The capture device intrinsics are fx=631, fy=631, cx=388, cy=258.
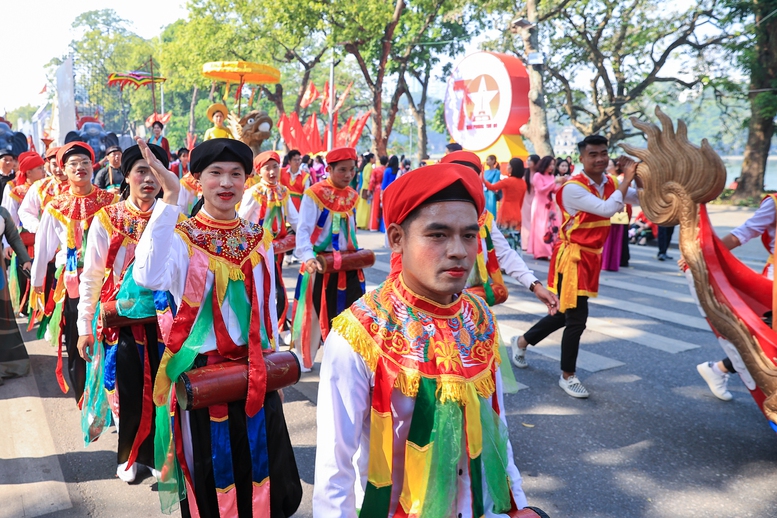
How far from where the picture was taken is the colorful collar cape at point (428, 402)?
1.70 meters

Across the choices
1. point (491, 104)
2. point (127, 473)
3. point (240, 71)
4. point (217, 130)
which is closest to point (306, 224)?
point (127, 473)

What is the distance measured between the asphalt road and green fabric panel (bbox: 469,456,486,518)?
187 centimetres

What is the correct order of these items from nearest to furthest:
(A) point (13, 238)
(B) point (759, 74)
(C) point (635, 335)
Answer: (A) point (13, 238) < (C) point (635, 335) < (B) point (759, 74)

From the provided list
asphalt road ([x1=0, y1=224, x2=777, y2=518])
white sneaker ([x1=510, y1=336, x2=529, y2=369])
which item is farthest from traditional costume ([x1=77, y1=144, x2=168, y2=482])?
white sneaker ([x1=510, y1=336, x2=529, y2=369])

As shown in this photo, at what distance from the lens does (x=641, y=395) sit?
16.5 ft

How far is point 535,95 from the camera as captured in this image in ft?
51.0

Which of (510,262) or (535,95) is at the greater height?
(535,95)

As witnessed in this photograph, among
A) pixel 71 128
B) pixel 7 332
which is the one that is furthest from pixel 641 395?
pixel 71 128

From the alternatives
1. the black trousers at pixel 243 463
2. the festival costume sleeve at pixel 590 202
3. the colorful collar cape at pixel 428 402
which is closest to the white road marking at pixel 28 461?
the black trousers at pixel 243 463

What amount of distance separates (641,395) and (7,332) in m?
5.36

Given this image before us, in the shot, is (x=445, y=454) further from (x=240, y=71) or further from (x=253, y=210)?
(x=240, y=71)

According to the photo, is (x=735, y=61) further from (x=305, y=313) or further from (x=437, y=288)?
(x=437, y=288)

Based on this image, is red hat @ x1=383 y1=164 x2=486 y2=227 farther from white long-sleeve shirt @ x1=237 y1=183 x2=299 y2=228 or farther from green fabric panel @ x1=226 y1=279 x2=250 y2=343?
white long-sleeve shirt @ x1=237 y1=183 x2=299 y2=228

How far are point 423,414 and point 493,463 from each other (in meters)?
0.27
